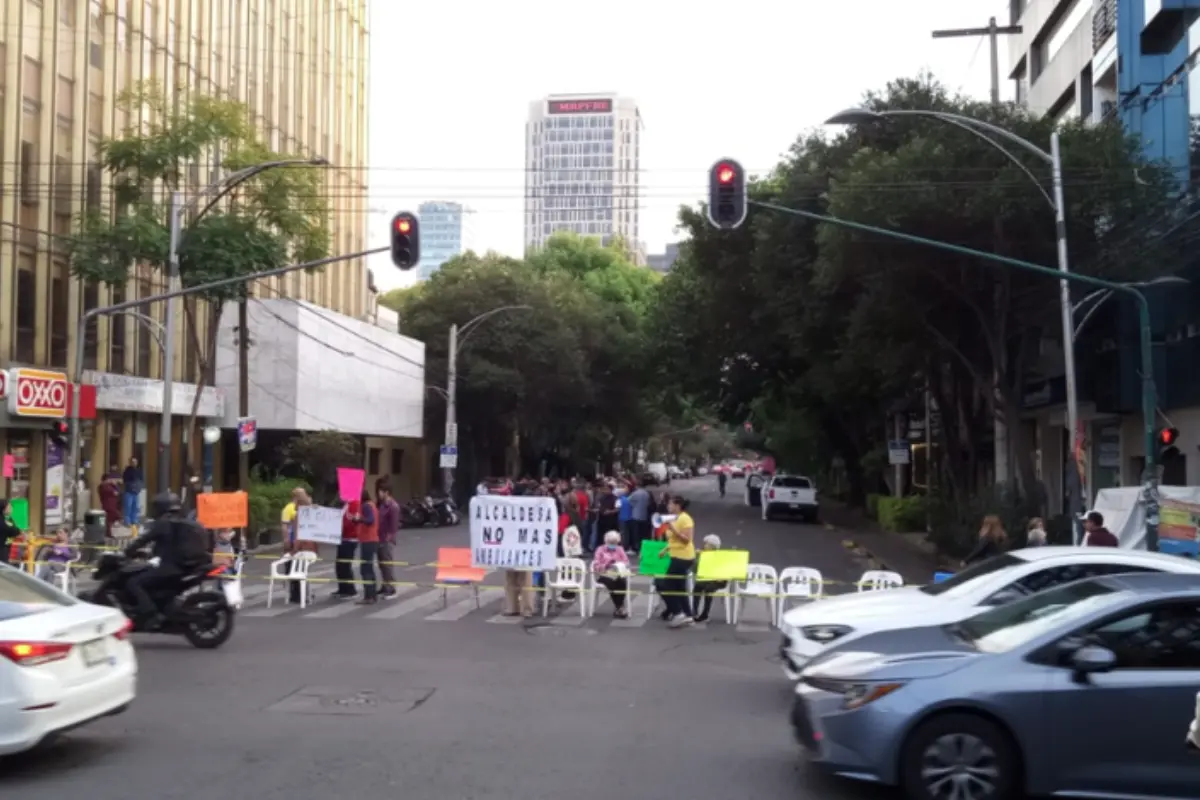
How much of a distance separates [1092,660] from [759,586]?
10.9 meters

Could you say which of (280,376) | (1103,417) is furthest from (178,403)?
(1103,417)

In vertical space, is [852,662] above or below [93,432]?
below

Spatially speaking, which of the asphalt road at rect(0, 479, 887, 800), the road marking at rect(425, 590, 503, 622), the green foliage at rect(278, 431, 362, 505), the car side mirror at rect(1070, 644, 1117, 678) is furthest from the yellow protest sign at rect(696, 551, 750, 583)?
the green foliage at rect(278, 431, 362, 505)

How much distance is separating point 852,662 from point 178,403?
31041 millimetres

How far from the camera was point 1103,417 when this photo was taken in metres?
35.8

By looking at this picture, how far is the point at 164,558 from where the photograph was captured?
14.0 metres

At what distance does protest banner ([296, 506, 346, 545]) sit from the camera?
19.8m

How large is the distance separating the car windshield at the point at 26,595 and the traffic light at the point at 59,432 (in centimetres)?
1814

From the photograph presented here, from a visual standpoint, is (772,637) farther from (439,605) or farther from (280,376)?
(280,376)

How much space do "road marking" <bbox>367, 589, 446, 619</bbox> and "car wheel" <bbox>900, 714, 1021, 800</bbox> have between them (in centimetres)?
1087

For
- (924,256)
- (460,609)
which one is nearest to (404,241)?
(460,609)

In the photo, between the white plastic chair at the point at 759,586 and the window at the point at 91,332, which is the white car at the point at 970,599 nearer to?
the white plastic chair at the point at 759,586

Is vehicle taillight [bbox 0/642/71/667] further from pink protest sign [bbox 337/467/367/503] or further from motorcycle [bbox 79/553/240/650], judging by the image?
pink protest sign [bbox 337/467/367/503]

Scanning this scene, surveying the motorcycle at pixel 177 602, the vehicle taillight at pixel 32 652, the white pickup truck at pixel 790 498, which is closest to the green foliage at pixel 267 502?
the motorcycle at pixel 177 602
